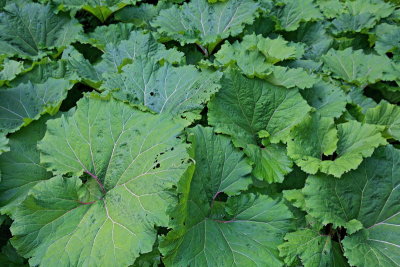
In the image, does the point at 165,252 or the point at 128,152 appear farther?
the point at 128,152

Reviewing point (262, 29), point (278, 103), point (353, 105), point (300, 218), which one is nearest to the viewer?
point (300, 218)

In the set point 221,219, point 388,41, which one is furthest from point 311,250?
point 388,41

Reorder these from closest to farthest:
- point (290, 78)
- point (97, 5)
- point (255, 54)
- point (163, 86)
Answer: point (163, 86) < point (290, 78) < point (255, 54) < point (97, 5)

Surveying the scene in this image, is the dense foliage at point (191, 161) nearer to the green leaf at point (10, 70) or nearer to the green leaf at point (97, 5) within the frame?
the green leaf at point (10, 70)

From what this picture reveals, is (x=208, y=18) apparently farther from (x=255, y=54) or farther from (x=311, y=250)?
(x=311, y=250)

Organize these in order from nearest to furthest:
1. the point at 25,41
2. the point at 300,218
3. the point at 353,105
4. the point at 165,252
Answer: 1. the point at 165,252
2. the point at 300,218
3. the point at 353,105
4. the point at 25,41

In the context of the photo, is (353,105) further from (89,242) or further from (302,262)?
(89,242)

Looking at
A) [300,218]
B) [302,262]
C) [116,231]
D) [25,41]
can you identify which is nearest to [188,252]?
[116,231]
